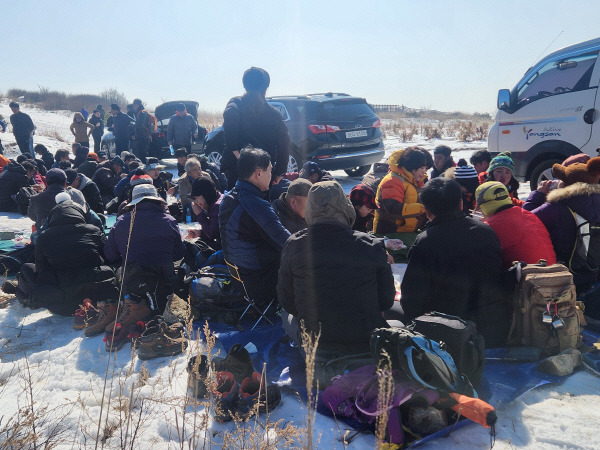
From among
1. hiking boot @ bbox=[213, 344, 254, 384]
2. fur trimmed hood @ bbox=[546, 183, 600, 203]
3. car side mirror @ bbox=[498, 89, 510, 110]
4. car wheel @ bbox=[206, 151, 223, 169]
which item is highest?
car side mirror @ bbox=[498, 89, 510, 110]

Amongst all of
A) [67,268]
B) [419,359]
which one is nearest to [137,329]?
[67,268]

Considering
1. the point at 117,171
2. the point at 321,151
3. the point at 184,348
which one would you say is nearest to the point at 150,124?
the point at 117,171

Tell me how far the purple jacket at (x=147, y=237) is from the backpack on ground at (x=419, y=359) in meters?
2.48

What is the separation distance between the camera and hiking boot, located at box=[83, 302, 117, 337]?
4227mm

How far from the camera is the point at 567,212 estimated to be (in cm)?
392

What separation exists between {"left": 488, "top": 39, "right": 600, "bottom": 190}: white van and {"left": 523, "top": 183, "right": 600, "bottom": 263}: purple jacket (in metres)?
3.20

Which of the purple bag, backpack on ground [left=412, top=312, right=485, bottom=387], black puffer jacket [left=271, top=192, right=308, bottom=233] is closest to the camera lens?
the purple bag

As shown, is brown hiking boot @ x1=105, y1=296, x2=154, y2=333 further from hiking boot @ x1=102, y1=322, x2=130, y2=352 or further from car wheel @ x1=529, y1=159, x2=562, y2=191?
car wheel @ x1=529, y1=159, x2=562, y2=191

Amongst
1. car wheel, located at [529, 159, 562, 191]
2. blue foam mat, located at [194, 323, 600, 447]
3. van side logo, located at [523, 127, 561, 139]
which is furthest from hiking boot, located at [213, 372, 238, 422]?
van side logo, located at [523, 127, 561, 139]

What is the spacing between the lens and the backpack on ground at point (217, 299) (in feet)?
13.9

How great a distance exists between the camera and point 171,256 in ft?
14.7

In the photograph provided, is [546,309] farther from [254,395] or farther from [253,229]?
[253,229]

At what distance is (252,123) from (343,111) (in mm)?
4896

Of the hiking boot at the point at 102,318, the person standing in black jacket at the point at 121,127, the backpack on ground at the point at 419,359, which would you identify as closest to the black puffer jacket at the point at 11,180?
the person standing in black jacket at the point at 121,127
